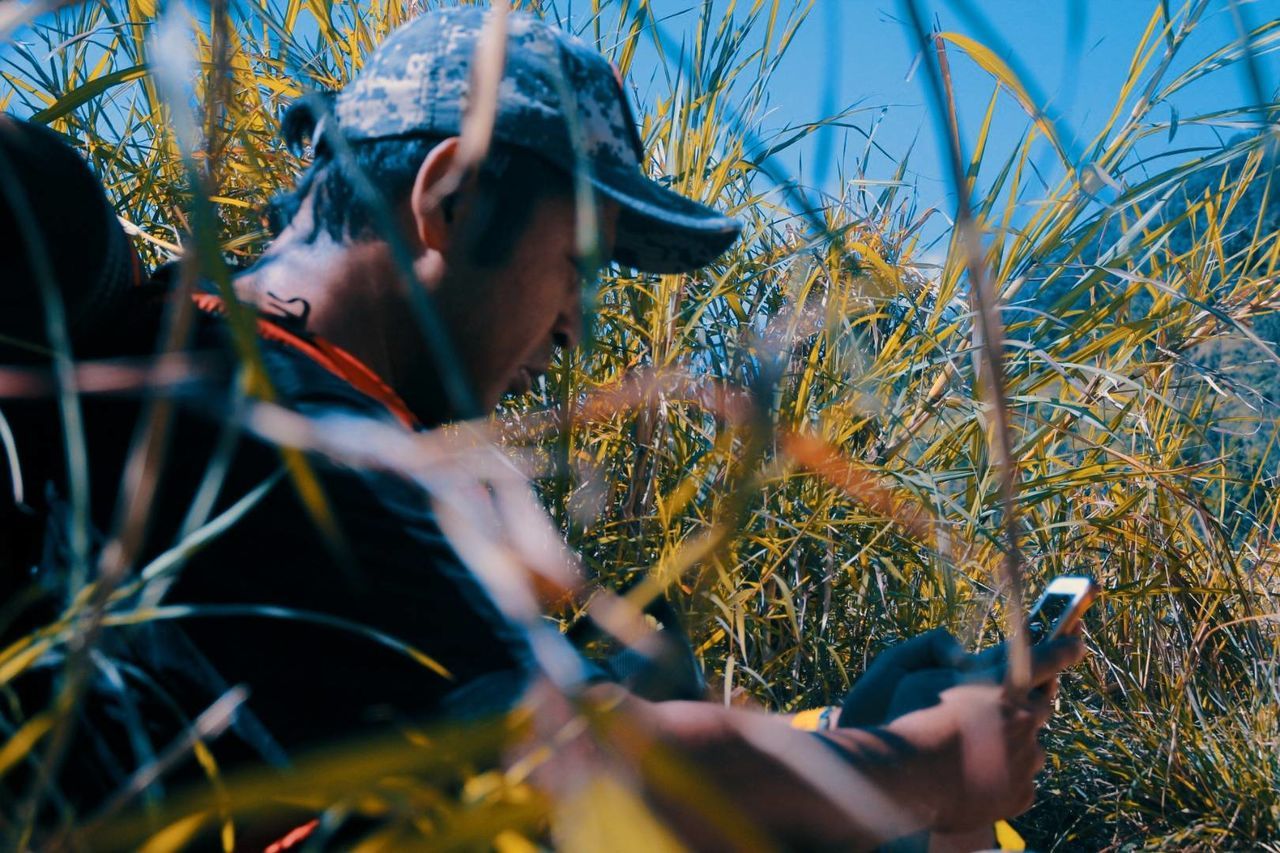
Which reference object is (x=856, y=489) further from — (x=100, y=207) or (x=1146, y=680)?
(x=100, y=207)

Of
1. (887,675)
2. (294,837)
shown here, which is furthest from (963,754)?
(294,837)

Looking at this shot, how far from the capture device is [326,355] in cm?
67

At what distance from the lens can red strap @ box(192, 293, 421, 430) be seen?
637 mm

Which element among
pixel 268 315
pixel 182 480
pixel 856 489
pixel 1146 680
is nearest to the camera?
pixel 182 480

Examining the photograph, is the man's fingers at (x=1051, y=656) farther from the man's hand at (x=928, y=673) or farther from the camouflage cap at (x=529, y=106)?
the camouflage cap at (x=529, y=106)

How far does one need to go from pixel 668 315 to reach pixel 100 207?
83 centimetres

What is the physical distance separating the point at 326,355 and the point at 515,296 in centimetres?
17

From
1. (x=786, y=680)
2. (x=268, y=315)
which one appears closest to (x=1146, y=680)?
(x=786, y=680)

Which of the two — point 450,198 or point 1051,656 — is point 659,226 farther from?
point 1051,656

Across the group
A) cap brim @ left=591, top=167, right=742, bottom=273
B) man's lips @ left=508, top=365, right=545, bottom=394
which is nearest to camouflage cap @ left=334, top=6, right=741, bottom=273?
cap brim @ left=591, top=167, right=742, bottom=273

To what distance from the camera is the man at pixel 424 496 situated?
0.48 metres

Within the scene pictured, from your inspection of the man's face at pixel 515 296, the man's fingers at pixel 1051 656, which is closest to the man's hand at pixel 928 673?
the man's fingers at pixel 1051 656

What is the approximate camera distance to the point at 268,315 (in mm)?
712

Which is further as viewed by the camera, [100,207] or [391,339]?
[391,339]
